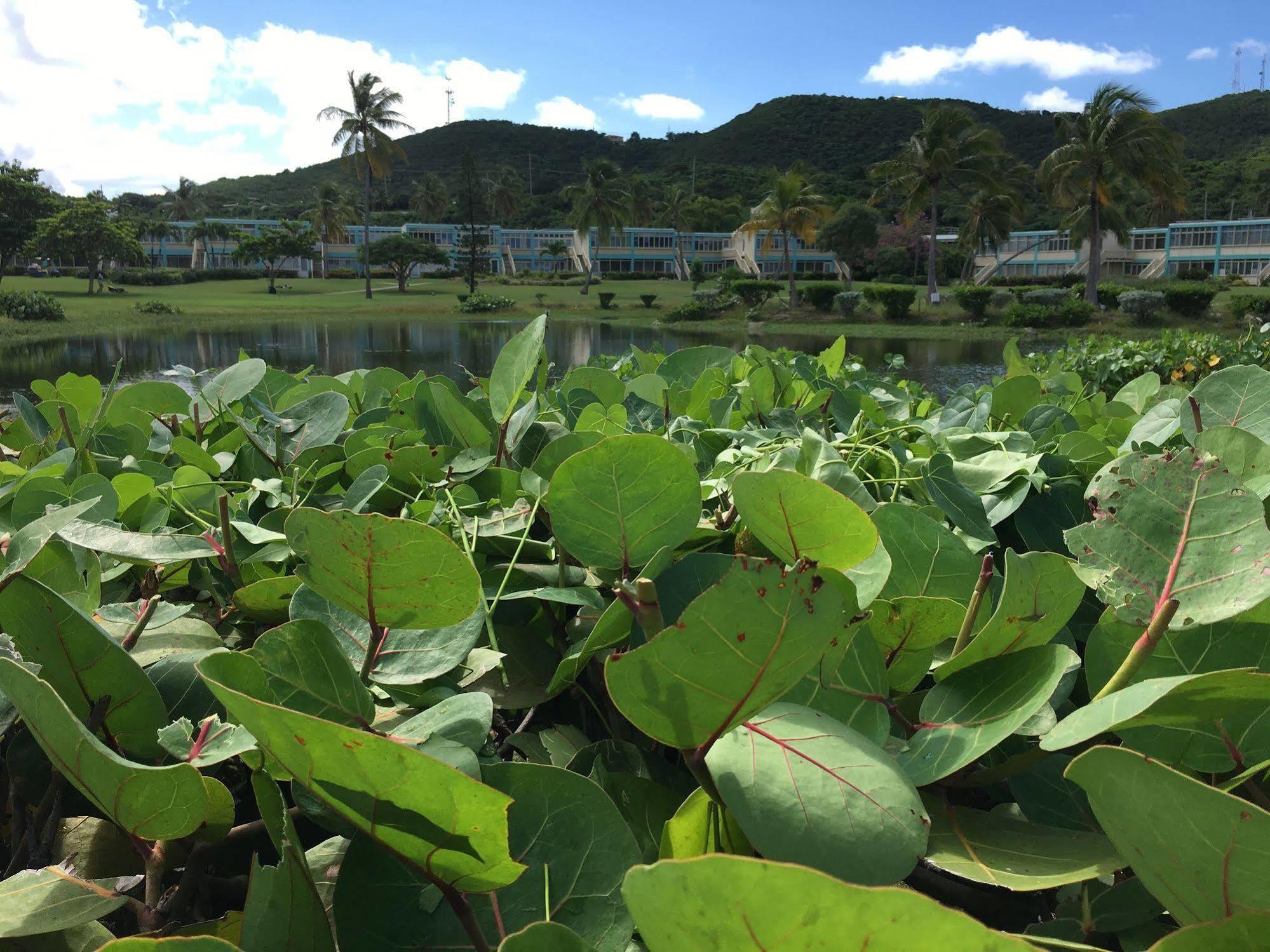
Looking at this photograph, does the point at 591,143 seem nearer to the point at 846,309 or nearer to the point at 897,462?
the point at 846,309

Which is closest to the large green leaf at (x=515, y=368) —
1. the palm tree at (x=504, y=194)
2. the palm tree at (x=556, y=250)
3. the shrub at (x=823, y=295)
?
the shrub at (x=823, y=295)

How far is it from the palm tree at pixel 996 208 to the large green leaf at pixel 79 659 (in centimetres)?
2934

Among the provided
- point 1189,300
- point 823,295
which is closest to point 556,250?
point 823,295

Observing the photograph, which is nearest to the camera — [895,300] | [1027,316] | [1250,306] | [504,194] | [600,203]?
[1250,306]

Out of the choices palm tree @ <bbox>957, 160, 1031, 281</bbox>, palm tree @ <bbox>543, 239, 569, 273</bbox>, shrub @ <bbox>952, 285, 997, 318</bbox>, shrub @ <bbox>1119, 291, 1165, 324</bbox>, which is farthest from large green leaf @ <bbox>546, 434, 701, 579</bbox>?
palm tree @ <bbox>543, 239, 569, 273</bbox>

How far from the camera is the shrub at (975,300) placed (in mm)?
22438

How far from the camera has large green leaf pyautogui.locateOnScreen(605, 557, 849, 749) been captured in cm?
21

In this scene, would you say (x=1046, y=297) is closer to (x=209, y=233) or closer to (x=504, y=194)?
(x=504, y=194)

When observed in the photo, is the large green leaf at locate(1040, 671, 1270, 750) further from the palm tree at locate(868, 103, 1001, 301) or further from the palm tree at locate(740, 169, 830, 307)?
the palm tree at locate(868, 103, 1001, 301)

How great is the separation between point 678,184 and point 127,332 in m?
36.6

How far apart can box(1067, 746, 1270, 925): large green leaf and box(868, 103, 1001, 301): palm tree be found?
27.3 m

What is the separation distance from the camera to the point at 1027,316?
20984mm

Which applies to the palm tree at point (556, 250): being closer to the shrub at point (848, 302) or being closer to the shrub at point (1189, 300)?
the shrub at point (848, 302)

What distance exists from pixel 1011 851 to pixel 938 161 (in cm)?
2798
